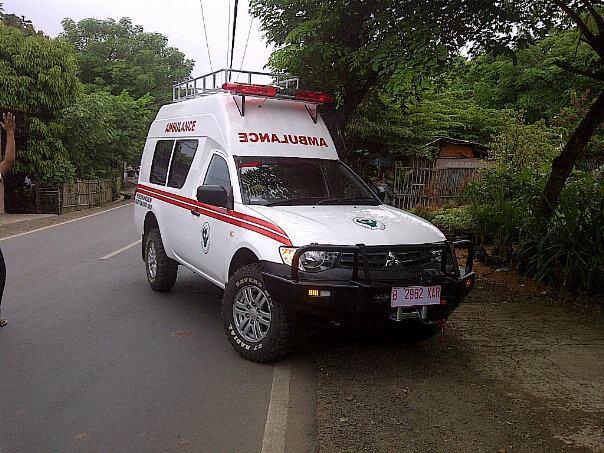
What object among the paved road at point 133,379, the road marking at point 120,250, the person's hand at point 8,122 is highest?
the person's hand at point 8,122

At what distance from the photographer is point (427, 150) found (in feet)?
65.8

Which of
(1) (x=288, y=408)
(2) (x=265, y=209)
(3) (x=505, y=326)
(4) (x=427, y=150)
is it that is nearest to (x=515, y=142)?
(4) (x=427, y=150)

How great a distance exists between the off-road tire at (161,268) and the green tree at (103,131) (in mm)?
15770

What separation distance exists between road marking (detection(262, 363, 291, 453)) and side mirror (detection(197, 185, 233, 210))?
157 cm

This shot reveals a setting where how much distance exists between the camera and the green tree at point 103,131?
22.6m

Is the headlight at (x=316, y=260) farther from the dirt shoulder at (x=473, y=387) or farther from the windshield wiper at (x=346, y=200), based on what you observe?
the windshield wiper at (x=346, y=200)

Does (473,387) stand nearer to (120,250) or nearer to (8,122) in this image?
(8,122)

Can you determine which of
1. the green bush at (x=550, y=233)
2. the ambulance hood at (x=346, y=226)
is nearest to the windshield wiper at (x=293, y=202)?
the ambulance hood at (x=346, y=226)

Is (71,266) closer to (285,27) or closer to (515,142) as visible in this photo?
(285,27)

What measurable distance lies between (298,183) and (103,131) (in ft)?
65.8

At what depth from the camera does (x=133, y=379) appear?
482cm

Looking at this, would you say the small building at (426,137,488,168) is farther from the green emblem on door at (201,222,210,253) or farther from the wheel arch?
the wheel arch

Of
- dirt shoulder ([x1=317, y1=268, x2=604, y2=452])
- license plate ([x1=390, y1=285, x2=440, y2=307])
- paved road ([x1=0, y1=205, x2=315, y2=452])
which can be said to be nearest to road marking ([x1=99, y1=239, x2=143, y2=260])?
paved road ([x1=0, y1=205, x2=315, y2=452])

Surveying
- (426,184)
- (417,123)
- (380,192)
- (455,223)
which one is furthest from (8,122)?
(417,123)
